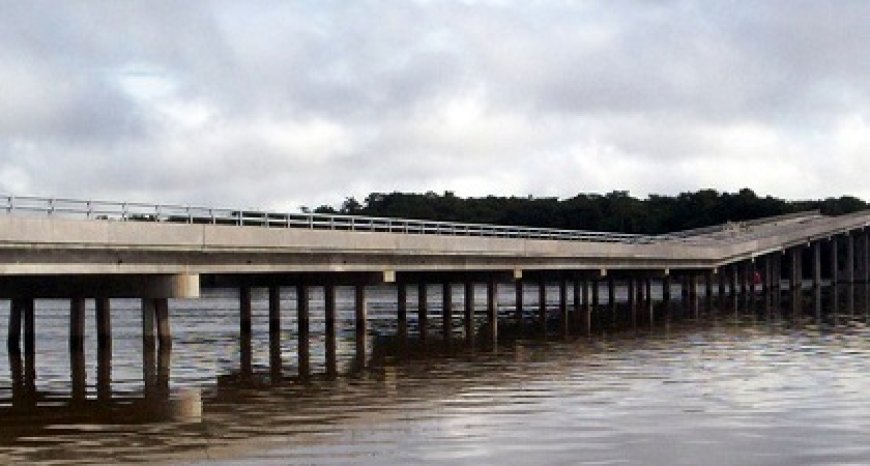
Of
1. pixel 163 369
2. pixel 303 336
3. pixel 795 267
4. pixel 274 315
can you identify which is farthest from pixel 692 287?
pixel 163 369

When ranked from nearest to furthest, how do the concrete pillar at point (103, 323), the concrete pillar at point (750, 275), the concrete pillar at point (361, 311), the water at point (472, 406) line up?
the water at point (472, 406), the concrete pillar at point (103, 323), the concrete pillar at point (361, 311), the concrete pillar at point (750, 275)

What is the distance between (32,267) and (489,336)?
23.1 m

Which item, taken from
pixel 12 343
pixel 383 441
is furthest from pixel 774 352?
pixel 12 343

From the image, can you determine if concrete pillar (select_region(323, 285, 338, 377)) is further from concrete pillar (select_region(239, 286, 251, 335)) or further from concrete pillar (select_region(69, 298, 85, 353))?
concrete pillar (select_region(69, 298, 85, 353))

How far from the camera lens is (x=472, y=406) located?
90.5 ft

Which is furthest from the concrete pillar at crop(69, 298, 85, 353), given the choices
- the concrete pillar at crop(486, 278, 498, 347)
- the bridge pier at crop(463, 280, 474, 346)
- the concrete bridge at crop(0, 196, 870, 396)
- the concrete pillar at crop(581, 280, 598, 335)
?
the concrete pillar at crop(581, 280, 598, 335)

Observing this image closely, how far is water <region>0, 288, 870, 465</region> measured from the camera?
2114 centimetres

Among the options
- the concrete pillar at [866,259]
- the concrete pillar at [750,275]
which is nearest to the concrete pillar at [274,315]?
the concrete pillar at [750,275]

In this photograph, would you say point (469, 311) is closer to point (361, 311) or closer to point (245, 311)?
point (361, 311)

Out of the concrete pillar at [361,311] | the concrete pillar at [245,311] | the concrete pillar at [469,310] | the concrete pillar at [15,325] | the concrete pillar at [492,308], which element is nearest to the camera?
the concrete pillar at [15,325]

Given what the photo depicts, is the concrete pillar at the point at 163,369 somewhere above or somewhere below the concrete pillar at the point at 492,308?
below

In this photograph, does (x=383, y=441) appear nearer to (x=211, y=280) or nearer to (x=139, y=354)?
(x=139, y=354)

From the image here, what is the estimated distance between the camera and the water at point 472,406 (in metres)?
21.1

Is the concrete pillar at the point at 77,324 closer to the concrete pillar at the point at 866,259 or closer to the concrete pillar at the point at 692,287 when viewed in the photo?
the concrete pillar at the point at 692,287
